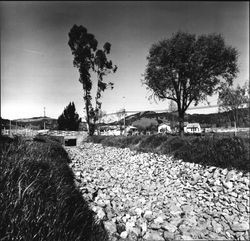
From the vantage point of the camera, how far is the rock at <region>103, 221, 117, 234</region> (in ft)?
14.7

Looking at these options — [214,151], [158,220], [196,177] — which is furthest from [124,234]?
[214,151]

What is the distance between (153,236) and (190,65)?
16835 millimetres

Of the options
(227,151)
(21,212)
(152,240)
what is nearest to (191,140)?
(227,151)

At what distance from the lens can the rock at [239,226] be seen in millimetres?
4859

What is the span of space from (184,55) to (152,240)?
17.4m

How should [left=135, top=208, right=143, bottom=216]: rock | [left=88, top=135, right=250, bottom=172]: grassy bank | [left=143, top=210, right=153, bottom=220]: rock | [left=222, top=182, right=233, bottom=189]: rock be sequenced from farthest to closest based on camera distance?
[left=88, top=135, right=250, bottom=172]: grassy bank, [left=222, top=182, right=233, bottom=189]: rock, [left=135, top=208, right=143, bottom=216]: rock, [left=143, top=210, right=153, bottom=220]: rock

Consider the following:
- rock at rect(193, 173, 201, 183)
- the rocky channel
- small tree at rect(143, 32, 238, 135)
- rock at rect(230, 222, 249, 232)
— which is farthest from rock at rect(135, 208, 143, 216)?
small tree at rect(143, 32, 238, 135)

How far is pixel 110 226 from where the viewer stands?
4621 mm

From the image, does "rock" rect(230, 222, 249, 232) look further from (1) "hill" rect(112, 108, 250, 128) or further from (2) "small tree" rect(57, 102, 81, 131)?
(2) "small tree" rect(57, 102, 81, 131)

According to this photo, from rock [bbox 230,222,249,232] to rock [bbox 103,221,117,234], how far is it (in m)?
2.80

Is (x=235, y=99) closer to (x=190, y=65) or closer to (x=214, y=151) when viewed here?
(x=190, y=65)

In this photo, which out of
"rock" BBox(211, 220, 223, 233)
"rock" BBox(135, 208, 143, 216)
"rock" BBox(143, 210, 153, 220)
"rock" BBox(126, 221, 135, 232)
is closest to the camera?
"rock" BBox(126, 221, 135, 232)

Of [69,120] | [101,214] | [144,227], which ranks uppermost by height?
[69,120]

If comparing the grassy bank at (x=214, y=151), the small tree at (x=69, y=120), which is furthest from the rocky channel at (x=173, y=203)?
the small tree at (x=69, y=120)
